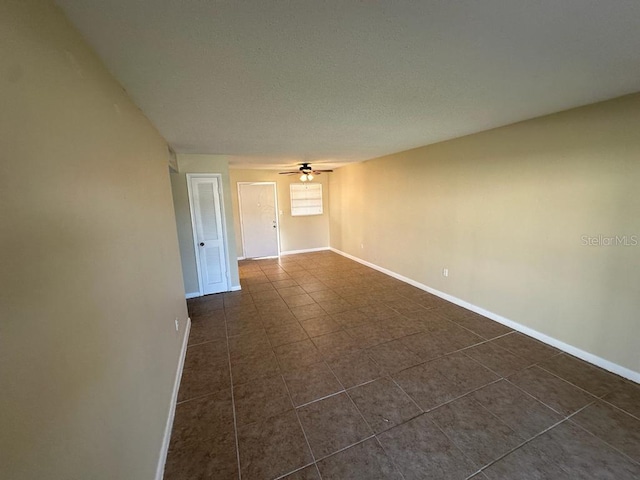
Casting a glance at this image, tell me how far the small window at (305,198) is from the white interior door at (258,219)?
56 cm

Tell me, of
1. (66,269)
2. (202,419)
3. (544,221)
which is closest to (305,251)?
(544,221)

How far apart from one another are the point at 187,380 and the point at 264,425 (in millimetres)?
999

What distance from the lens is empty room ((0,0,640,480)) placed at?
85 centimetres

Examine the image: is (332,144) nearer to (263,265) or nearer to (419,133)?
(419,133)

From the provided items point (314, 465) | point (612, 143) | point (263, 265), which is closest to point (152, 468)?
point (314, 465)

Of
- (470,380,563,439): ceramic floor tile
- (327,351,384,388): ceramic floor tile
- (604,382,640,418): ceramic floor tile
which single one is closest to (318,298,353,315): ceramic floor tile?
(327,351,384,388): ceramic floor tile

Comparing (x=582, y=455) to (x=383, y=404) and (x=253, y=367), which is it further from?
(x=253, y=367)

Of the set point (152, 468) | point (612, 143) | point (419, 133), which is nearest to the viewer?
point (152, 468)

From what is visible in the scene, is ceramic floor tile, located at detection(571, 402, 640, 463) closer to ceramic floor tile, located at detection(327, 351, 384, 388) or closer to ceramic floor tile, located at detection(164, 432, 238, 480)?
ceramic floor tile, located at detection(327, 351, 384, 388)

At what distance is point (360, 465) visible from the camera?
1715mm

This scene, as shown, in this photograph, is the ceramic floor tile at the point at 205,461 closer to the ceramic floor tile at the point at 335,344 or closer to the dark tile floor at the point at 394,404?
the dark tile floor at the point at 394,404

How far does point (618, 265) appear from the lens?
94.3 inches

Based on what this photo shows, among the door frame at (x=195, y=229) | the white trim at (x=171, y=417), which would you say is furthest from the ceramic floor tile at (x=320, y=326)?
the door frame at (x=195, y=229)

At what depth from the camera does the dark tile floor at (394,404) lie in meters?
1.72
